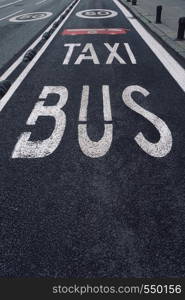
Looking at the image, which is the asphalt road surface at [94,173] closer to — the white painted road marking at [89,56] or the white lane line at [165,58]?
the white lane line at [165,58]

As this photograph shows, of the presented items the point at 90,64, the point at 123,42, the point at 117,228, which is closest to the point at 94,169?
the point at 117,228

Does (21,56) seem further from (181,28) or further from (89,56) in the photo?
(181,28)

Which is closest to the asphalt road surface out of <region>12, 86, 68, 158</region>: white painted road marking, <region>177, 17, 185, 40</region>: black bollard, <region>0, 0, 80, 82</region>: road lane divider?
<region>12, 86, 68, 158</region>: white painted road marking

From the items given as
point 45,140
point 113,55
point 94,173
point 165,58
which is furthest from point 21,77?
point 94,173

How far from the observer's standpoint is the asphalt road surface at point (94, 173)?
291cm

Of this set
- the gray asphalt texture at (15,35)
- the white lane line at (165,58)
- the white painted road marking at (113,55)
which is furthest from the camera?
the gray asphalt texture at (15,35)

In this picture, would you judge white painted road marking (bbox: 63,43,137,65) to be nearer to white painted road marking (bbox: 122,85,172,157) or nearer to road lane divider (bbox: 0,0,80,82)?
road lane divider (bbox: 0,0,80,82)

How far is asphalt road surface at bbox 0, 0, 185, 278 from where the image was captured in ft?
9.55

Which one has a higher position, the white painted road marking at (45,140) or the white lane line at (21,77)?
the white lane line at (21,77)

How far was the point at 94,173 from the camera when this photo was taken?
13.2 ft

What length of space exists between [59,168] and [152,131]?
5.54ft

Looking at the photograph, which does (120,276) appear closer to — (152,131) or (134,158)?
(134,158)

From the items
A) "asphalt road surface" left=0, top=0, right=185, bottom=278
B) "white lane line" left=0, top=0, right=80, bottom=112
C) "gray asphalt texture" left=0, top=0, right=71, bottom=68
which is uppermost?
"gray asphalt texture" left=0, top=0, right=71, bottom=68

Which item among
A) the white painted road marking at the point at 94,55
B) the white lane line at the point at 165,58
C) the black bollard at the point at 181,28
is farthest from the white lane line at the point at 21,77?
the black bollard at the point at 181,28
